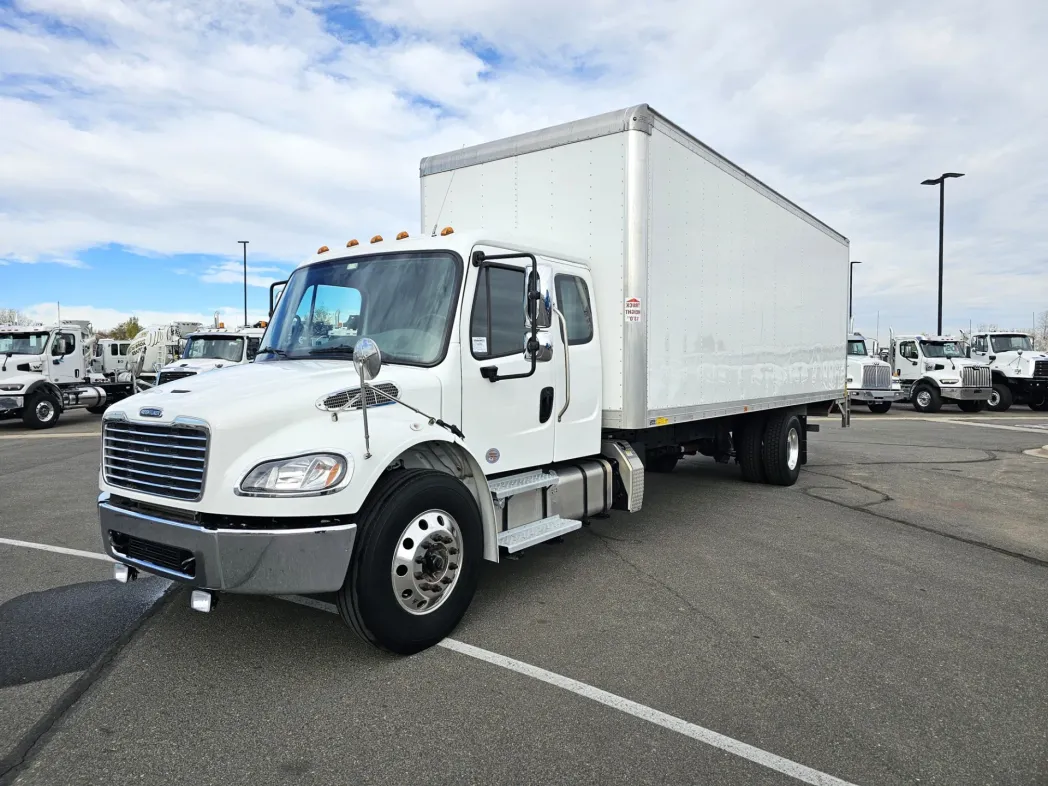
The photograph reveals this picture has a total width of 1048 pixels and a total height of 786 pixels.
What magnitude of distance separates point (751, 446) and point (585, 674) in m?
6.24

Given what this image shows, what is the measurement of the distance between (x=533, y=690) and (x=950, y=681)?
7.23 feet

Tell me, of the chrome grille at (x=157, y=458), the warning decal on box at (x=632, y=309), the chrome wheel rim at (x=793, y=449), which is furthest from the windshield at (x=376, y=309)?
the chrome wheel rim at (x=793, y=449)

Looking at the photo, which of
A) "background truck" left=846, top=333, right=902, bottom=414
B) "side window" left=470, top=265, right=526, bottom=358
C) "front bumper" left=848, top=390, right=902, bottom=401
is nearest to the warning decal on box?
"side window" left=470, top=265, right=526, bottom=358

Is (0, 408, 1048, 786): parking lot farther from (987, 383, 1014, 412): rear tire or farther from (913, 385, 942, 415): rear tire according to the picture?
(987, 383, 1014, 412): rear tire

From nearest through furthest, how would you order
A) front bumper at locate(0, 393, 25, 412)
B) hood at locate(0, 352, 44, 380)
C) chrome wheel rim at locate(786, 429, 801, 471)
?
chrome wheel rim at locate(786, 429, 801, 471), front bumper at locate(0, 393, 25, 412), hood at locate(0, 352, 44, 380)

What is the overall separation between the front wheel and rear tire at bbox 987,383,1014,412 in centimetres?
2595

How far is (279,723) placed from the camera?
3.36 m

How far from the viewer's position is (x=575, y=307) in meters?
5.70

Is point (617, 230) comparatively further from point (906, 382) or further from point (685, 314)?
point (906, 382)

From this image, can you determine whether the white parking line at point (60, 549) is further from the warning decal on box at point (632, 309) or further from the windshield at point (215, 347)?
the windshield at point (215, 347)

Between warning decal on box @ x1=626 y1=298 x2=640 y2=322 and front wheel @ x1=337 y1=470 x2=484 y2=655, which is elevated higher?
warning decal on box @ x1=626 y1=298 x2=640 y2=322

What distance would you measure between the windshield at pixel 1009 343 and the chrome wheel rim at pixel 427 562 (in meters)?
27.4

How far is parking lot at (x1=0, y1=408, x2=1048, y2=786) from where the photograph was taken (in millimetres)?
3057

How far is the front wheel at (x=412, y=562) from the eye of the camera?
12.4 feet
